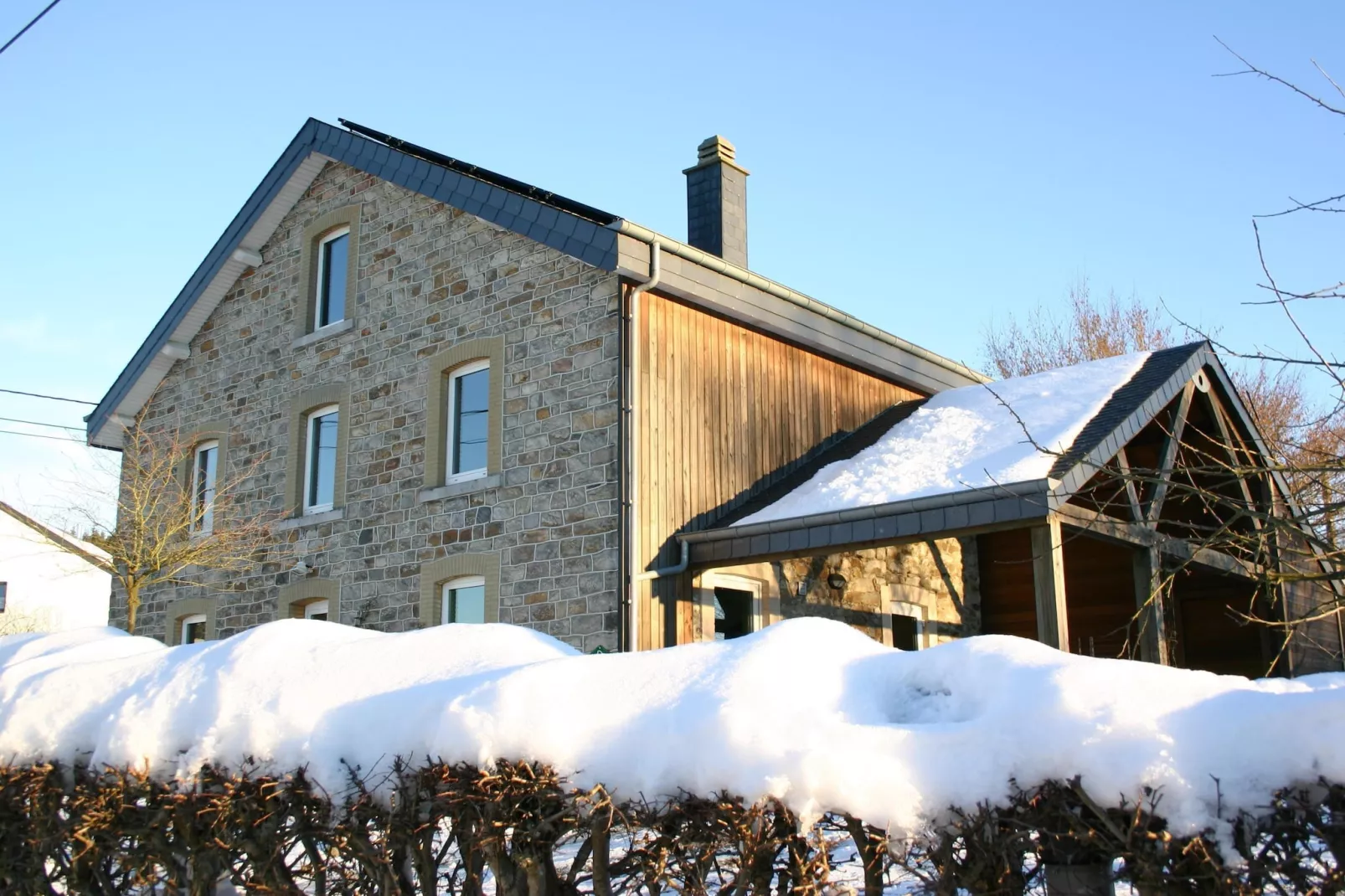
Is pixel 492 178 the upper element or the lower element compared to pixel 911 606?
upper

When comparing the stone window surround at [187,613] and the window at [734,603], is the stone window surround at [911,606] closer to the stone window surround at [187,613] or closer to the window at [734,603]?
the window at [734,603]

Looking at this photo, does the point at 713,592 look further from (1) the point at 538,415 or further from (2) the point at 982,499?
(2) the point at 982,499

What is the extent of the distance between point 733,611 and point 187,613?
7625 millimetres

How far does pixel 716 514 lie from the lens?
1292cm

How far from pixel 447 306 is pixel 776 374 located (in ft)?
12.3

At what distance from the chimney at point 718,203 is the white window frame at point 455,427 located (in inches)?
127

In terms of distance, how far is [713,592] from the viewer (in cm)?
1261

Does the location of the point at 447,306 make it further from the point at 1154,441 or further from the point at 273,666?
the point at 273,666

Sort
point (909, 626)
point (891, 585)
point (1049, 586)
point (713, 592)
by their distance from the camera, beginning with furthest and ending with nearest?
1. point (909, 626)
2. point (891, 585)
3. point (713, 592)
4. point (1049, 586)

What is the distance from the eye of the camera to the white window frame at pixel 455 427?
44.1 ft

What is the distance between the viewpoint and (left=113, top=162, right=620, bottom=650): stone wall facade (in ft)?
40.4

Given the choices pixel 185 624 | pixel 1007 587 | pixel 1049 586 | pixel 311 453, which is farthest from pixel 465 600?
pixel 1007 587

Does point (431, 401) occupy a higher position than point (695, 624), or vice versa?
point (431, 401)

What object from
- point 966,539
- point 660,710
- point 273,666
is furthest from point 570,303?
point 660,710
